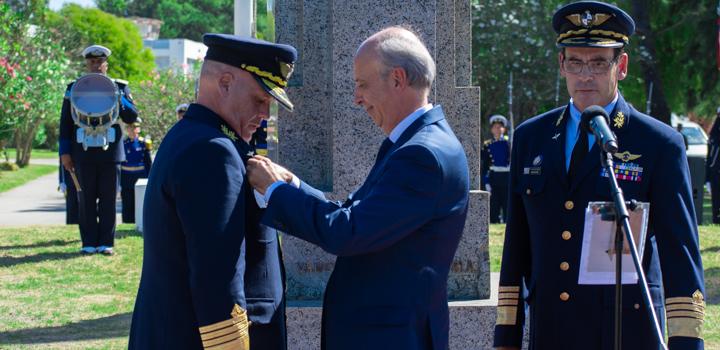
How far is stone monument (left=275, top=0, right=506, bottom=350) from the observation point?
6.43 metres

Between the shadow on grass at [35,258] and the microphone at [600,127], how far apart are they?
30.4 feet

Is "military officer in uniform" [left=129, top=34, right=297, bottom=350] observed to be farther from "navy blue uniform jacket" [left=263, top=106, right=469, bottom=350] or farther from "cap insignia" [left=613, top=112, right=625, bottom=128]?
"cap insignia" [left=613, top=112, right=625, bottom=128]

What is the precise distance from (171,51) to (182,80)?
171 feet

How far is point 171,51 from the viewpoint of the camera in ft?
287

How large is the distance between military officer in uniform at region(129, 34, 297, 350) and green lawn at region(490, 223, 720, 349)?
4.97 m

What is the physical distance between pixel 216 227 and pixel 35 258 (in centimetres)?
917

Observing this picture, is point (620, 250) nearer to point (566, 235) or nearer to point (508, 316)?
point (566, 235)

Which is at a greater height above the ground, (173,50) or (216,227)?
(173,50)

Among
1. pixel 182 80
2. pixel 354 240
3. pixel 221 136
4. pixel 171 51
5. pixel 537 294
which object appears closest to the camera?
pixel 354 240

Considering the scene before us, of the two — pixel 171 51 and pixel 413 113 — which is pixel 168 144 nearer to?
pixel 413 113

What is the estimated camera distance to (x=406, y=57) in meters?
3.65

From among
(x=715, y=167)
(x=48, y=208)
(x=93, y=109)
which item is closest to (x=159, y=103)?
(x=48, y=208)

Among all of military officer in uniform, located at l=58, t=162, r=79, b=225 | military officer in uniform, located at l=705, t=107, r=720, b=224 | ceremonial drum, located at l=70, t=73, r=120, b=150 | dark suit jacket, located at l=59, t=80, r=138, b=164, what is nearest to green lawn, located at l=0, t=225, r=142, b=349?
military officer in uniform, located at l=58, t=162, r=79, b=225

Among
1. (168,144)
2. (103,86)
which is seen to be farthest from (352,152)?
(103,86)
